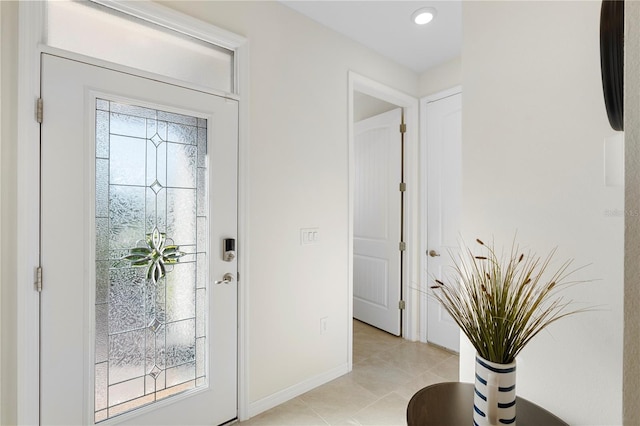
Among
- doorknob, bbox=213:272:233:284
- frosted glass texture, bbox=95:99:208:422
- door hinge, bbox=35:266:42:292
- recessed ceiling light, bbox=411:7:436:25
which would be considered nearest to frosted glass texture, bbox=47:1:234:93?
frosted glass texture, bbox=95:99:208:422

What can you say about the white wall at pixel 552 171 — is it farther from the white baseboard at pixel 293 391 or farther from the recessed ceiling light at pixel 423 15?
the white baseboard at pixel 293 391

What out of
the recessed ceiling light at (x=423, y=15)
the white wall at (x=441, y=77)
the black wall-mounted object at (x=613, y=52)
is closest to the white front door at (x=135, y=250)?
the recessed ceiling light at (x=423, y=15)

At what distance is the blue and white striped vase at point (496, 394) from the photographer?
36.0 inches

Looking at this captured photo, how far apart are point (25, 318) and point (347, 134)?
2108 mm

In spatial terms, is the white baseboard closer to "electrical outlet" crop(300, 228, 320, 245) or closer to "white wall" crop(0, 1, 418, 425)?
"white wall" crop(0, 1, 418, 425)

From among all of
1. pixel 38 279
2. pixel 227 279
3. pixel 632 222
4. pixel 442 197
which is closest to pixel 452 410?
pixel 632 222

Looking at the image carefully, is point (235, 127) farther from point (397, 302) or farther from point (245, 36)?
point (397, 302)

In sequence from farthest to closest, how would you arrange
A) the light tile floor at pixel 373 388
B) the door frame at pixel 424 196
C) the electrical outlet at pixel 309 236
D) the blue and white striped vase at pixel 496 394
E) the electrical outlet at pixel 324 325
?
the door frame at pixel 424 196 < the electrical outlet at pixel 324 325 < the electrical outlet at pixel 309 236 < the light tile floor at pixel 373 388 < the blue and white striped vase at pixel 496 394

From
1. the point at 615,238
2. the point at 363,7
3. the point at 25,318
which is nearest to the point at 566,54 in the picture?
the point at 615,238

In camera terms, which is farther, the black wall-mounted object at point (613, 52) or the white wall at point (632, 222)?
the black wall-mounted object at point (613, 52)

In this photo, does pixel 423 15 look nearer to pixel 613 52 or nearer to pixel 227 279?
pixel 613 52

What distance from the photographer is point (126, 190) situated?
1.50 m

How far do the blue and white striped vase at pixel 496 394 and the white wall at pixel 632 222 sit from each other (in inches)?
30.2

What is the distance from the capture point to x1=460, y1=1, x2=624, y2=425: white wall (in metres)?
1.05
